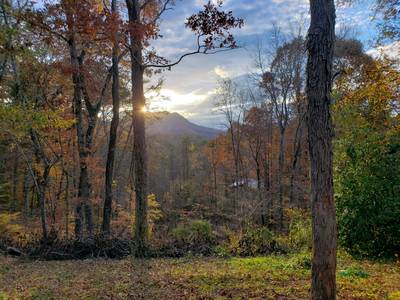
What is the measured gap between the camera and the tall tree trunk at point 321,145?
3.72 meters

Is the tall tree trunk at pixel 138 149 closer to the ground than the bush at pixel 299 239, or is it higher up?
higher up

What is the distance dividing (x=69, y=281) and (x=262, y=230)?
5.97 meters

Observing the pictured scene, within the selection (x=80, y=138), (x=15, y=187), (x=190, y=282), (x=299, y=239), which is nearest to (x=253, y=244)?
(x=299, y=239)

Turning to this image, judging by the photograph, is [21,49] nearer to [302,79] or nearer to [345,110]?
[345,110]

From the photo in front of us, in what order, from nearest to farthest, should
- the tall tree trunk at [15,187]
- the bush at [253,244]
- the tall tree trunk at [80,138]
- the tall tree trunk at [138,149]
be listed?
the tall tree trunk at [138,149]
the bush at [253,244]
the tall tree trunk at [80,138]
the tall tree trunk at [15,187]

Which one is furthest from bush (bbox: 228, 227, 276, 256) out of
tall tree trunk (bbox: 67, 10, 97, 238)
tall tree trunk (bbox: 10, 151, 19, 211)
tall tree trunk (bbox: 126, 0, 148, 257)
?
tall tree trunk (bbox: 10, 151, 19, 211)

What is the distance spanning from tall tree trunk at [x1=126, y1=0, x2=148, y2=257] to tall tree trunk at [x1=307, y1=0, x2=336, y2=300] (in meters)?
6.40

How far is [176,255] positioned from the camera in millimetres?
9680

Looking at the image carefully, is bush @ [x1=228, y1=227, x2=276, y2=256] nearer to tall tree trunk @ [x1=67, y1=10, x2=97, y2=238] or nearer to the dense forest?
the dense forest

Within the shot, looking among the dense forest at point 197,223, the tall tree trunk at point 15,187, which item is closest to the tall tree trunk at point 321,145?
the dense forest at point 197,223

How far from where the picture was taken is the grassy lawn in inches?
189

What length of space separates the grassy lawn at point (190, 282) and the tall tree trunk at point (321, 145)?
929 millimetres

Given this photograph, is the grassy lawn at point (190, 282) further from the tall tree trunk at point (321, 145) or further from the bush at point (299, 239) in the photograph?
the bush at point (299, 239)

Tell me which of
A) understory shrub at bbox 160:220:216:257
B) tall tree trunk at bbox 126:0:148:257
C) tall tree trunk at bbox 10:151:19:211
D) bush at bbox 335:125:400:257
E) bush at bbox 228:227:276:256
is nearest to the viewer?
bush at bbox 335:125:400:257
